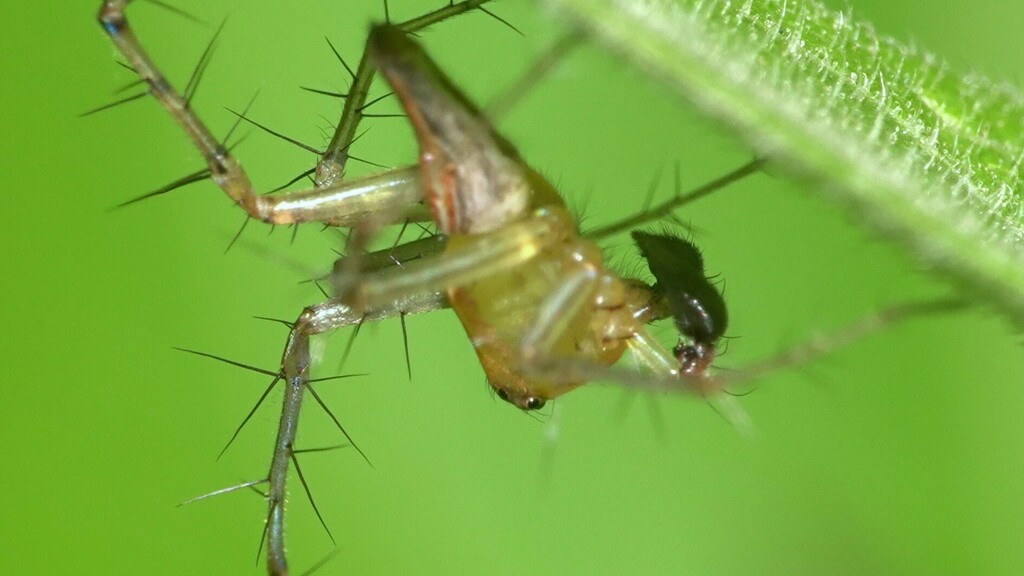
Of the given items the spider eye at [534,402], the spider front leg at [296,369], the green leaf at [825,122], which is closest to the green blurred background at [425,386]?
the spider front leg at [296,369]

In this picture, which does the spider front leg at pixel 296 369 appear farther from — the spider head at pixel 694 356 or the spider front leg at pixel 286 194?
the spider head at pixel 694 356

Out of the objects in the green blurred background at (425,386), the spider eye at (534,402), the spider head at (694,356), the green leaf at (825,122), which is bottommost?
the green blurred background at (425,386)

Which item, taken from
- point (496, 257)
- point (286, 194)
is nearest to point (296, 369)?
point (286, 194)

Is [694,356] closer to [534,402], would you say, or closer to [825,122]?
[534,402]

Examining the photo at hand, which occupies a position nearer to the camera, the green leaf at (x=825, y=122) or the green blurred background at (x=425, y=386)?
the green leaf at (x=825, y=122)

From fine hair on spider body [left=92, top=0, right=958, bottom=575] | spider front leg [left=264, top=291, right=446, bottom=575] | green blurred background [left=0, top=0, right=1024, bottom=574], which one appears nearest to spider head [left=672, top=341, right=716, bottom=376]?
fine hair on spider body [left=92, top=0, right=958, bottom=575]

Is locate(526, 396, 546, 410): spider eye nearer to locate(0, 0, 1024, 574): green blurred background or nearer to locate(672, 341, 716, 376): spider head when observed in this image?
locate(672, 341, 716, 376): spider head

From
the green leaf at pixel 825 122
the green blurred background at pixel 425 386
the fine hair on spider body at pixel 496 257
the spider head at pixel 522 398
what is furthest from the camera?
the green blurred background at pixel 425 386
